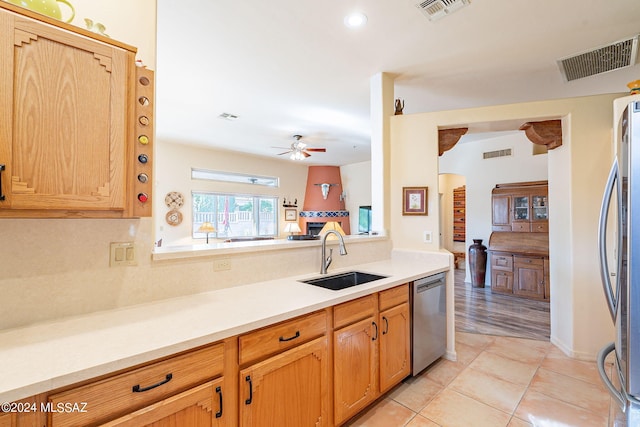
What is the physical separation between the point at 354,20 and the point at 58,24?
195 cm

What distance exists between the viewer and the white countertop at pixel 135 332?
Answer: 85 centimetres

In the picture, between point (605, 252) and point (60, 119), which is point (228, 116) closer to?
point (60, 119)

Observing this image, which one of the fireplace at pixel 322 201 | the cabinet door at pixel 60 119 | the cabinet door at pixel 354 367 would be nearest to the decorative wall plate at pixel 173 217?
the fireplace at pixel 322 201

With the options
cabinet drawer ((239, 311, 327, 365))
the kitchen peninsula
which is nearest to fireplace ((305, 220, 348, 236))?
the kitchen peninsula

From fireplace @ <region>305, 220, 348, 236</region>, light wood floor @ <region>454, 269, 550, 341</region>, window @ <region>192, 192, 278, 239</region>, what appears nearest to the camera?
light wood floor @ <region>454, 269, 550, 341</region>

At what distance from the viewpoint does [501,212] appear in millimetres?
5246

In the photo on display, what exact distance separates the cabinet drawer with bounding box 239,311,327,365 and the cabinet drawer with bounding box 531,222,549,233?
502cm

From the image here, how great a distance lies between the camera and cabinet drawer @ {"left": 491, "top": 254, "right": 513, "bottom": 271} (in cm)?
494

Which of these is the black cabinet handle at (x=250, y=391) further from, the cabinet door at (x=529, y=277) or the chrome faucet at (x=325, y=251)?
the cabinet door at (x=529, y=277)

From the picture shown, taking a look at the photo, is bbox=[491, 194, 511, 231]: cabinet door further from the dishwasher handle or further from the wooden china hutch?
the dishwasher handle

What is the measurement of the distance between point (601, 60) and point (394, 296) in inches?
126

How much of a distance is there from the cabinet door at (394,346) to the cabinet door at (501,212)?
13.6 ft

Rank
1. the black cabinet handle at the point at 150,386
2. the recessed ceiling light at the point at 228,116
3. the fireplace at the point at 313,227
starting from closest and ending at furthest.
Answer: the black cabinet handle at the point at 150,386, the recessed ceiling light at the point at 228,116, the fireplace at the point at 313,227

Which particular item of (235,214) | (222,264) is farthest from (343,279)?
(235,214)
